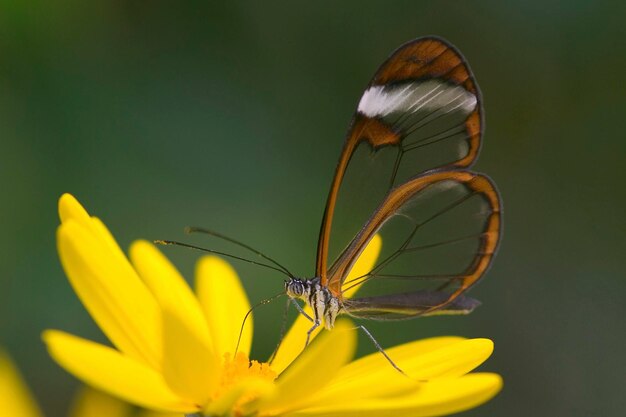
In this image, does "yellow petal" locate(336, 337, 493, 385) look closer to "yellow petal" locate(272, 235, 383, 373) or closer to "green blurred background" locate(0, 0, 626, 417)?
"yellow petal" locate(272, 235, 383, 373)

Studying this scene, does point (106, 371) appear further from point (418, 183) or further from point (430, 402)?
point (418, 183)

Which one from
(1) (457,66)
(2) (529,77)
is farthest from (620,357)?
(1) (457,66)

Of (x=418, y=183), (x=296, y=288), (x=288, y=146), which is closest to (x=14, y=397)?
(x=296, y=288)

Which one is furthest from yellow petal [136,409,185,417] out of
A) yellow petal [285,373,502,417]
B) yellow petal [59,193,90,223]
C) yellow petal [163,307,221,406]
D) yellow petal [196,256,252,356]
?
yellow petal [196,256,252,356]

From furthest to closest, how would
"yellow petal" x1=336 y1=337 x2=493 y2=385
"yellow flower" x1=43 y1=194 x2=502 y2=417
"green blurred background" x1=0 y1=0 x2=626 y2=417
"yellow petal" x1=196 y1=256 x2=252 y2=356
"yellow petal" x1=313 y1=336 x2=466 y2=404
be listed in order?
"green blurred background" x1=0 y1=0 x2=626 y2=417 → "yellow petal" x1=196 y1=256 x2=252 y2=356 → "yellow petal" x1=336 y1=337 x2=493 y2=385 → "yellow petal" x1=313 y1=336 x2=466 y2=404 → "yellow flower" x1=43 y1=194 x2=502 y2=417

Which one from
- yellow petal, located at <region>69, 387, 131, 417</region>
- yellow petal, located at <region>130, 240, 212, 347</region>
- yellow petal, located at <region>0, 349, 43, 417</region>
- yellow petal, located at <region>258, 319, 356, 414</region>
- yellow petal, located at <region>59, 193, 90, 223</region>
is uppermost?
yellow petal, located at <region>59, 193, 90, 223</region>

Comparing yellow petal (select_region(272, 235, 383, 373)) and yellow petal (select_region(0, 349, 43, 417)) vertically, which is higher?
yellow petal (select_region(272, 235, 383, 373))

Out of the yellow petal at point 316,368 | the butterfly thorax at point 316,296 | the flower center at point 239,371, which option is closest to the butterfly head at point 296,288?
the butterfly thorax at point 316,296
